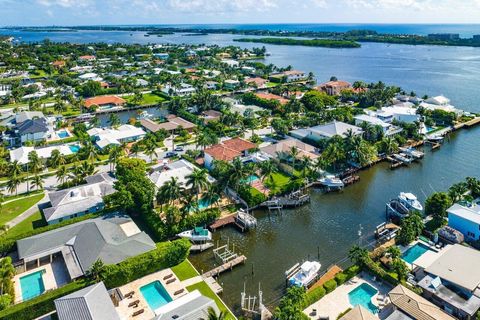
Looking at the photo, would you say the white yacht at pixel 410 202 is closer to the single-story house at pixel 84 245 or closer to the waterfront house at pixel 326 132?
the waterfront house at pixel 326 132

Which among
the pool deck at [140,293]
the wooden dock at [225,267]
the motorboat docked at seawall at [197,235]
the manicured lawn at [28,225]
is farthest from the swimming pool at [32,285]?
the wooden dock at [225,267]

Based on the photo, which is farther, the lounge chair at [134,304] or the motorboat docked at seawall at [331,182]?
the motorboat docked at seawall at [331,182]

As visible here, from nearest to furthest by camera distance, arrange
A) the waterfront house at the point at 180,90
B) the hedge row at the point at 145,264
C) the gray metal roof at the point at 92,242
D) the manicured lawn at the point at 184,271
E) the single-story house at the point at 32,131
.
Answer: the hedge row at the point at 145,264 < the gray metal roof at the point at 92,242 < the manicured lawn at the point at 184,271 < the single-story house at the point at 32,131 < the waterfront house at the point at 180,90

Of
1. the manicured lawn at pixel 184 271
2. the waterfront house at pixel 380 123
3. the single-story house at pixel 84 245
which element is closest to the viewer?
the single-story house at pixel 84 245

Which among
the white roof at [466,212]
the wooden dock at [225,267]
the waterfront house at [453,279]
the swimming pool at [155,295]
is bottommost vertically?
the swimming pool at [155,295]

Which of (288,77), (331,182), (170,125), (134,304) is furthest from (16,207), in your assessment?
(288,77)

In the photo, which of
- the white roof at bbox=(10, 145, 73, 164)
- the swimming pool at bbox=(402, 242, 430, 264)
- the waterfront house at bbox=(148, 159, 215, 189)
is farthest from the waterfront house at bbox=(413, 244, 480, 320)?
the white roof at bbox=(10, 145, 73, 164)
